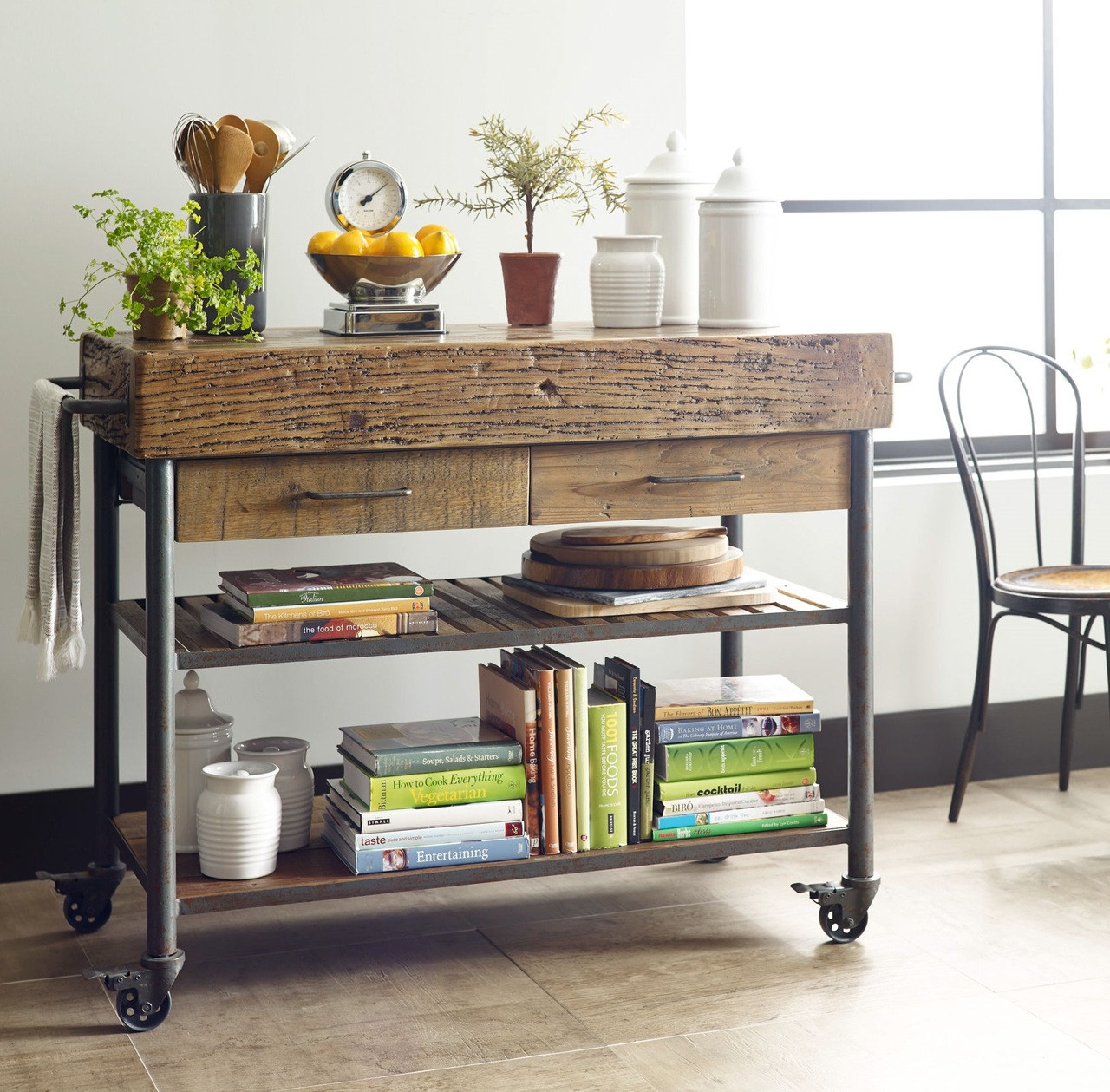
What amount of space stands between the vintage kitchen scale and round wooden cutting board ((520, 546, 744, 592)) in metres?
0.42

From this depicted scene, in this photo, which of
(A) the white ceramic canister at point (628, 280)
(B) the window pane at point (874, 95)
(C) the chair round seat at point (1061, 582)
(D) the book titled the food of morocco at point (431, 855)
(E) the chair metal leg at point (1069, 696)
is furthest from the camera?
(B) the window pane at point (874, 95)

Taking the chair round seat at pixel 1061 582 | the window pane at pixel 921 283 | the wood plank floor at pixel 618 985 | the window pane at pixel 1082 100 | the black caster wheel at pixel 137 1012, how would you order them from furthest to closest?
1. the window pane at pixel 1082 100
2. the window pane at pixel 921 283
3. the chair round seat at pixel 1061 582
4. the black caster wheel at pixel 137 1012
5. the wood plank floor at pixel 618 985

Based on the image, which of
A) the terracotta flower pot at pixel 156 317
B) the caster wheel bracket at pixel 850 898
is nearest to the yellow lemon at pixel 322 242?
the terracotta flower pot at pixel 156 317

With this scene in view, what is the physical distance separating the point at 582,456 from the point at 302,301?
0.84 metres

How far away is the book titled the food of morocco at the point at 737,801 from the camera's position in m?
2.58

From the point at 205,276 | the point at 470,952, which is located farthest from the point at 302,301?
the point at 470,952

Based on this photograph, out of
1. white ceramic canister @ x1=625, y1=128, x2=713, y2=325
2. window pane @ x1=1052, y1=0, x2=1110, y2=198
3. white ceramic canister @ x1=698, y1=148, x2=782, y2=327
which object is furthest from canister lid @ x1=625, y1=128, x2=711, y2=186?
window pane @ x1=1052, y1=0, x2=1110, y2=198

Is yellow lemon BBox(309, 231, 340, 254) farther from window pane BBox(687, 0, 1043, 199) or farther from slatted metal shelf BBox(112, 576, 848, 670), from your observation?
window pane BBox(687, 0, 1043, 199)

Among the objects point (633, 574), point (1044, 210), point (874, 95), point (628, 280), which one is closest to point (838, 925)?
point (633, 574)

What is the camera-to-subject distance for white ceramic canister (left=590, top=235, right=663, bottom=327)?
104 inches

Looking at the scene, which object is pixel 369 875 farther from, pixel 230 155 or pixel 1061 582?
pixel 1061 582

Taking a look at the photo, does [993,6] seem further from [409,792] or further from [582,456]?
[409,792]

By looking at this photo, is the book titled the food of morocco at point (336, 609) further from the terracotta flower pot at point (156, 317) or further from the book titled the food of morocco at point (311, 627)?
the terracotta flower pot at point (156, 317)

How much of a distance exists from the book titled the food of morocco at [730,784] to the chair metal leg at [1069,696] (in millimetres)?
946
